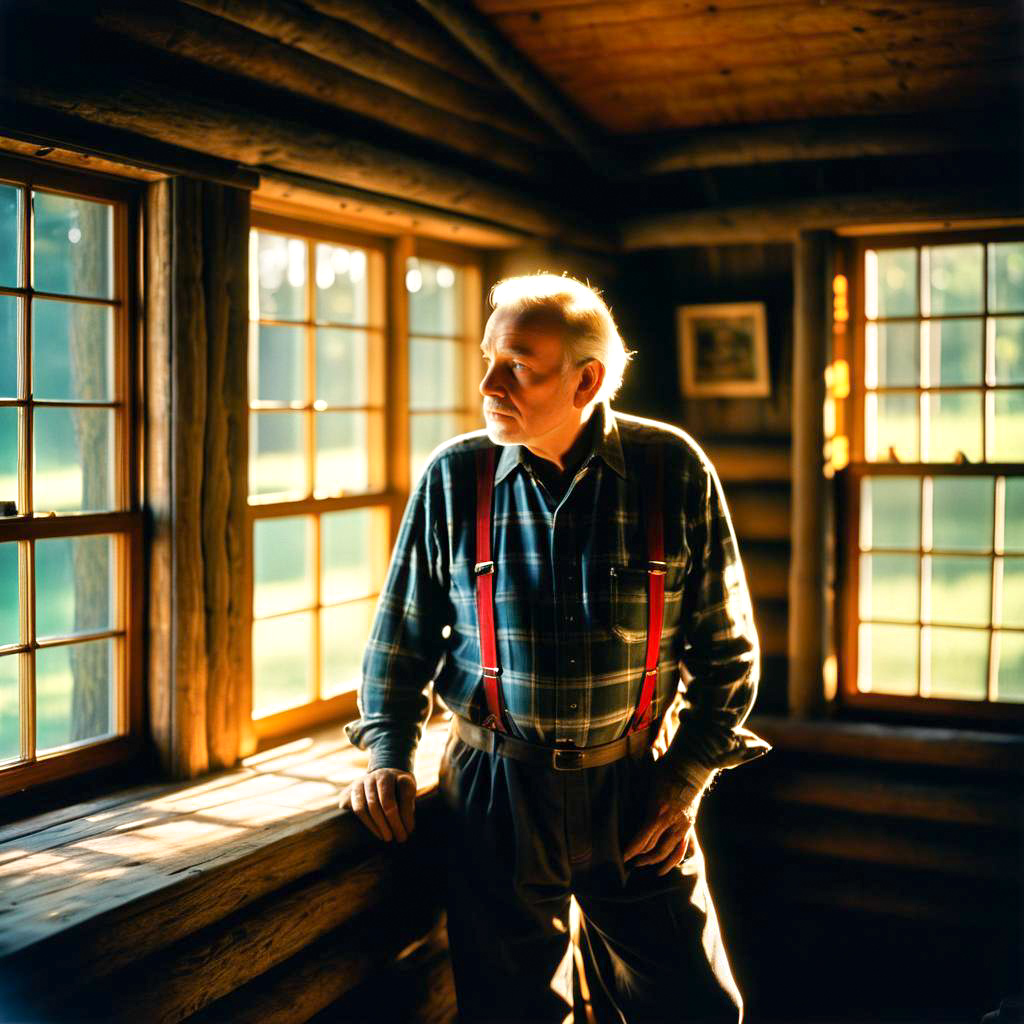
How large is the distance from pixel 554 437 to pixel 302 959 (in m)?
1.67

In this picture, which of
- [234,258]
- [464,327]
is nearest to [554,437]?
[234,258]

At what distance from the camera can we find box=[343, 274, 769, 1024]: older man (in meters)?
2.73

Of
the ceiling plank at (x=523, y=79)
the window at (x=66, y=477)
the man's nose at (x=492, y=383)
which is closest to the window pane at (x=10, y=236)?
the window at (x=66, y=477)

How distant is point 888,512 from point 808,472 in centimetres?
46

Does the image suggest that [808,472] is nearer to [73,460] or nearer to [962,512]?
[962,512]

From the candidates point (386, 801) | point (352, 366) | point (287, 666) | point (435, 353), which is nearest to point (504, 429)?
point (386, 801)

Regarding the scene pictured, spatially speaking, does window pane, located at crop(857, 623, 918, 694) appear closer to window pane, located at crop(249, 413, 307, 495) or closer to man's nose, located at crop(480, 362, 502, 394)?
window pane, located at crop(249, 413, 307, 495)

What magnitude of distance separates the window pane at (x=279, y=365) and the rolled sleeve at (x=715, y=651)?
6.05 feet

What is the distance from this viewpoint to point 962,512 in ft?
15.6

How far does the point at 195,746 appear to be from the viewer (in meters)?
3.37

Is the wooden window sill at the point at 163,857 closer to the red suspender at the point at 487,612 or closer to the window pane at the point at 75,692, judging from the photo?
the window pane at the point at 75,692

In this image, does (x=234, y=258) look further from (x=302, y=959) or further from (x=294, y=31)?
(x=302, y=959)

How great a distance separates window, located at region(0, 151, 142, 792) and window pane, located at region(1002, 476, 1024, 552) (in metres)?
3.57

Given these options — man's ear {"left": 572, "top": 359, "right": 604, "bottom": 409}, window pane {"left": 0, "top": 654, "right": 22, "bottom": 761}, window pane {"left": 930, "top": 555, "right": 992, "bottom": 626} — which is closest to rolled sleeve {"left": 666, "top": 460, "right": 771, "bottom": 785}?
man's ear {"left": 572, "top": 359, "right": 604, "bottom": 409}
